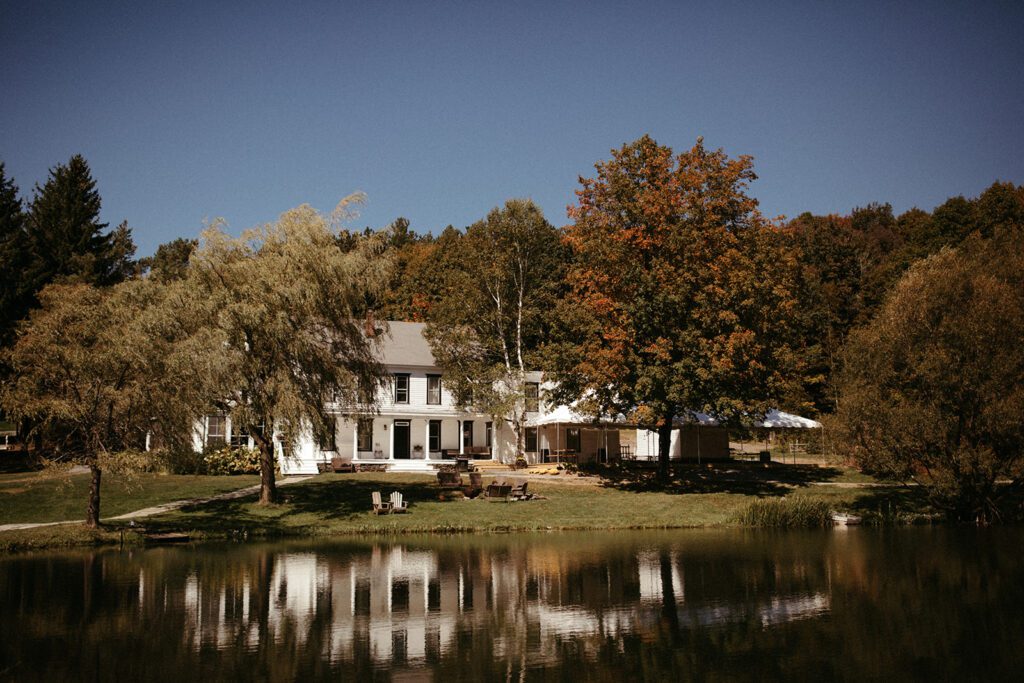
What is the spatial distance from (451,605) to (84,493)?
67.2ft

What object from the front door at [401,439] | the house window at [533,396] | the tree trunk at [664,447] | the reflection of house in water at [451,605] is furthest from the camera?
the front door at [401,439]

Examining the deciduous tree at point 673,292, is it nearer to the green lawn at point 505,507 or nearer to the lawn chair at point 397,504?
the green lawn at point 505,507

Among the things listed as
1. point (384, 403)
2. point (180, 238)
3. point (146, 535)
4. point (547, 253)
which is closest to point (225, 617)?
point (146, 535)

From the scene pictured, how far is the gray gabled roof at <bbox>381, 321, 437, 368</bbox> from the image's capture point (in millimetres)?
45594

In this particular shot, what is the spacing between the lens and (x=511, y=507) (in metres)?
31.6

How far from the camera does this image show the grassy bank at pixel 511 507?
2761 cm

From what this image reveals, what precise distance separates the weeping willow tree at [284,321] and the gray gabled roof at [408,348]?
1409 cm

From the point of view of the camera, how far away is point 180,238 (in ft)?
316

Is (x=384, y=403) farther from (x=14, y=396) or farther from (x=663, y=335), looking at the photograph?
(x=14, y=396)

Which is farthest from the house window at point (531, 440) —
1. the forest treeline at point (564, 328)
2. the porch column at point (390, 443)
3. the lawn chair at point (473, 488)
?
the lawn chair at point (473, 488)

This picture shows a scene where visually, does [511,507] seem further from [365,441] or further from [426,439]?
[365,441]

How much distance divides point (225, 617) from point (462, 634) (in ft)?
14.5

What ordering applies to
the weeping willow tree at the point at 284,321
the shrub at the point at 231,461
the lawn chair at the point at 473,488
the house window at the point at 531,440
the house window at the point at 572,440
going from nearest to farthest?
the weeping willow tree at the point at 284,321 < the lawn chair at the point at 473,488 < the shrub at the point at 231,461 < the house window at the point at 572,440 < the house window at the point at 531,440

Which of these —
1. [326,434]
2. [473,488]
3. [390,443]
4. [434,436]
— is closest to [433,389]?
[434,436]
